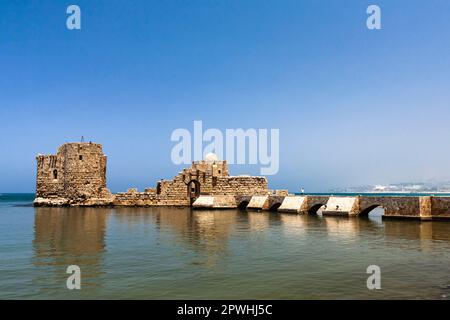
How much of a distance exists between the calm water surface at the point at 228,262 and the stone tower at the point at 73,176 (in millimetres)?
16287

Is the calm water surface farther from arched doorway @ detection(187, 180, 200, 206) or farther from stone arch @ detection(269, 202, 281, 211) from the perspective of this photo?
arched doorway @ detection(187, 180, 200, 206)

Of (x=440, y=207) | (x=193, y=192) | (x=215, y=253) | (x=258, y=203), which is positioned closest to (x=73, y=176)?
(x=193, y=192)

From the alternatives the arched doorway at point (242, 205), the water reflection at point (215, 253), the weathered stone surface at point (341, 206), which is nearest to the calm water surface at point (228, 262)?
the water reflection at point (215, 253)

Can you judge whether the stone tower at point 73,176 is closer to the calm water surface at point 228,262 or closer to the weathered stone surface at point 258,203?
the weathered stone surface at point 258,203

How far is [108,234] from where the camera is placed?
53.2ft

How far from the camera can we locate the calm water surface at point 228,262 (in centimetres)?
765

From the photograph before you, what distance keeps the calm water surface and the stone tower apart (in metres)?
16.3

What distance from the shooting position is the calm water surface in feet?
25.1

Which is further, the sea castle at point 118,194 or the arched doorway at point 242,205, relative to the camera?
the sea castle at point 118,194

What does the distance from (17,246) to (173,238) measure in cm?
549

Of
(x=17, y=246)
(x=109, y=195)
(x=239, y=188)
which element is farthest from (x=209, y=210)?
(x=17, y=246)

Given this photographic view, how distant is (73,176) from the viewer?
3347 centimetres

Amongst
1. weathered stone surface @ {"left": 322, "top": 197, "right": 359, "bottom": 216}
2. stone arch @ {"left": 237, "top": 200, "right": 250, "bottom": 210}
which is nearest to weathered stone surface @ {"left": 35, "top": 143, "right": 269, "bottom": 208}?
stone arch @ {"left": 237, "top": 200, "right": 250, "bottom": 210}
